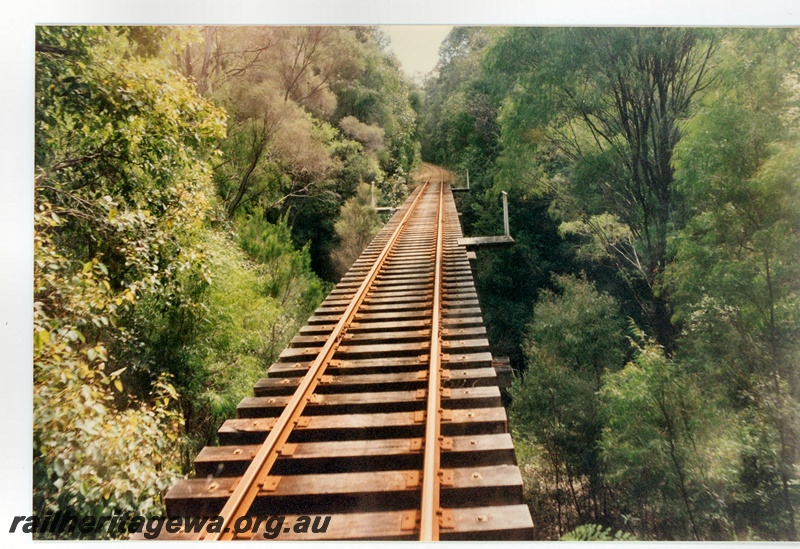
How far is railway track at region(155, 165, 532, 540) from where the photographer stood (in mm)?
1748

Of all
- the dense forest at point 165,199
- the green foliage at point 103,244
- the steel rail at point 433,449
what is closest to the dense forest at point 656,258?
the dense forest at point 165,199

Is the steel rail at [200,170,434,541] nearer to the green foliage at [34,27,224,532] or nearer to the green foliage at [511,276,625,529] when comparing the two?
the green foliage at [34,27,224,532]

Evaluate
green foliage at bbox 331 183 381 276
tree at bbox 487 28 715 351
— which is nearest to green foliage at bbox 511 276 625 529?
tree at bbox 487 28 715 351

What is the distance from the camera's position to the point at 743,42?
259 cm

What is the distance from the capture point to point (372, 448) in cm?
198

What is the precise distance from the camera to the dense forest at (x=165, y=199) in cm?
234

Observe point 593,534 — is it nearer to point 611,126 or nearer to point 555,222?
point 555,222

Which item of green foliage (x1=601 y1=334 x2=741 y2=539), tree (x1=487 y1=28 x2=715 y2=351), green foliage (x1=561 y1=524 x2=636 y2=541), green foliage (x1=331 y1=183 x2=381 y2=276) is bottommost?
green foliage (x1=561 y1=524 x2=636 y2=541)

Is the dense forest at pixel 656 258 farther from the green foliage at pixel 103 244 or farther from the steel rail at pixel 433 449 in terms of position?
the green foliage at pixel 103 244

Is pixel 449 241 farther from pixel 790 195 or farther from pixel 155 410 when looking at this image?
pixel 155 410

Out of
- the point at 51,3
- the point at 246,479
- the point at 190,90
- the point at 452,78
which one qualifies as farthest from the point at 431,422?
the point at 51,3

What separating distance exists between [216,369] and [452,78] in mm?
2611

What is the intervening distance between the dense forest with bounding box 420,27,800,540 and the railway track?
84 cm

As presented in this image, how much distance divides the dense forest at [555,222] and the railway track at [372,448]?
65 cm
